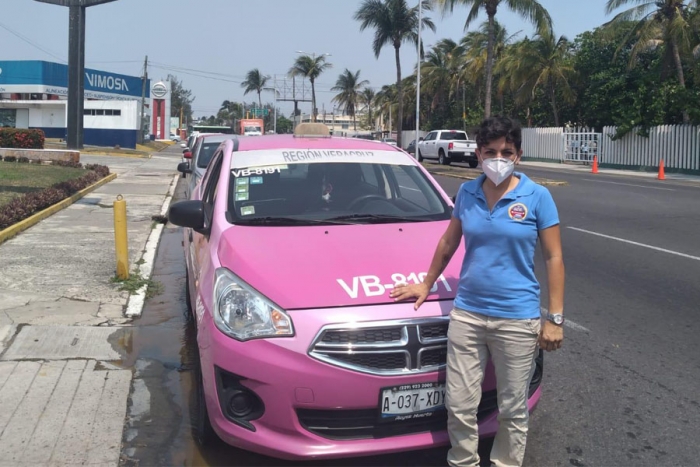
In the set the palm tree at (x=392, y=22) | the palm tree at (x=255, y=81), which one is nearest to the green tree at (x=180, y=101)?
the palm tree at (x=255, y=81)

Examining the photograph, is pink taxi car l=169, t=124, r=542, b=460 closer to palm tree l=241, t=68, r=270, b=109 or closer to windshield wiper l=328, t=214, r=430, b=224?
windshield wiper l=328, t=214, r=430, b=224

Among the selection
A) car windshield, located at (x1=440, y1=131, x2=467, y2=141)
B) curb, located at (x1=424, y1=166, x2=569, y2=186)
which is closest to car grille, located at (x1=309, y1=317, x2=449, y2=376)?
curb, located at (x1=424, y1=166, x2=569, y2=186)

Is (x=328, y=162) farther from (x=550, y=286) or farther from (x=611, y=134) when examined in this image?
(x=611, y=134)

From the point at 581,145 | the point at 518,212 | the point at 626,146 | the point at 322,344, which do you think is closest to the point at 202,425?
the point at 322,344

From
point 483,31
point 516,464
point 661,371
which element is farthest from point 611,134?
point 516,464

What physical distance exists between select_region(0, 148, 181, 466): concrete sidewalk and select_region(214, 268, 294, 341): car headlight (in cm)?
104

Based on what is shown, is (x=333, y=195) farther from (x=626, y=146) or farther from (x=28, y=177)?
(x=626, y=146)

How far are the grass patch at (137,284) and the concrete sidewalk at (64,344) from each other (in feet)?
0.33

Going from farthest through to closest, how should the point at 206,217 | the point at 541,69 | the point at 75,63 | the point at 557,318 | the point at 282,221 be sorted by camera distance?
the point at 541,69
the point at 75,63
the point at 206,217
the point at 282,221
the point at 557,318

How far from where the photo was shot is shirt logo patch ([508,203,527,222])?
11.0 feet

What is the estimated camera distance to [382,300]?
3572 millimetres

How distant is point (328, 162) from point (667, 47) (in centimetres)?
3209

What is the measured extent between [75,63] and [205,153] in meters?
20.1

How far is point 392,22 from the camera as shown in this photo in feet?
139
